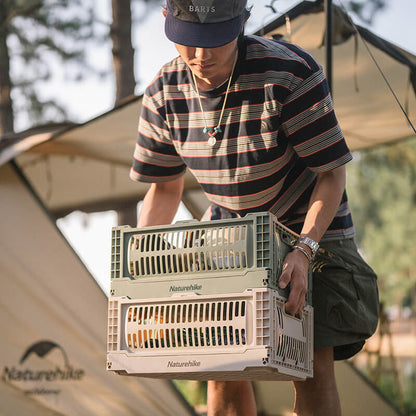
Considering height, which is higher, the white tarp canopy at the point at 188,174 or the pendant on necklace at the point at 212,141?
the white tarp canopy at the point at 188,174

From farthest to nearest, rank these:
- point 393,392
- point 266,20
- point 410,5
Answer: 1. point 393,392
2. point 410,5
3. point 266,20

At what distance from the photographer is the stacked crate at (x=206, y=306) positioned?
1.54 meters

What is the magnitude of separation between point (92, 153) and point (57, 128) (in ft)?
0.79

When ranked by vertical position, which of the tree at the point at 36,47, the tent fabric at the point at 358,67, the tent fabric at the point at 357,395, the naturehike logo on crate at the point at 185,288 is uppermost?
the tree at the point at 36,47

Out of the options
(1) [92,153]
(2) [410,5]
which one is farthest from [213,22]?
(1) [92,153]

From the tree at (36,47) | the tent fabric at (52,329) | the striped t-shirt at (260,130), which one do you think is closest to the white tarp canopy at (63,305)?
the tent fabric at (52,329)

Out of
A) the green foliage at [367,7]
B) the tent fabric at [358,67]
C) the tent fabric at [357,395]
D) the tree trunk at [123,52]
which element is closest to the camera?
the tent fabric at [358,67]

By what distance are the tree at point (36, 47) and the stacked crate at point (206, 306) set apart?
4.74 meters

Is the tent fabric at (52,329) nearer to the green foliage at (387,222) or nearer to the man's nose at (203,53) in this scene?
the man's nose at (203,53)

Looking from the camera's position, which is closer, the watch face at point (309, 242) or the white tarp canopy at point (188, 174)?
the watch face at point (309, 242)

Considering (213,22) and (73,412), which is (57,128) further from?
(213,22)

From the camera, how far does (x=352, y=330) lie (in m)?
1.83

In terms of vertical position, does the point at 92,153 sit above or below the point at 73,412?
above

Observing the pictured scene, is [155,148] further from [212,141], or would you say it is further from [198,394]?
[198,394]
